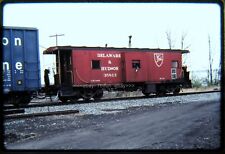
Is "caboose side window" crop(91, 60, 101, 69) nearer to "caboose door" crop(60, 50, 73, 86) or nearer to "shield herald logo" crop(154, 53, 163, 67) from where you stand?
"caboose door" crop(60, 50, 73, 86)

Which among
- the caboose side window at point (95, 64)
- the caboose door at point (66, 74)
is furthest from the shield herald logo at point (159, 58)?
the caboose side window at point (95, 64)

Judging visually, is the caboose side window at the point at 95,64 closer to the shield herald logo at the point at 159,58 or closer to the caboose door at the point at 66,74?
the caboose door at the point at 66,74

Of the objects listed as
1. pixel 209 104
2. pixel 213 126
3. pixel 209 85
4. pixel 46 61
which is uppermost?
pixel 46 61

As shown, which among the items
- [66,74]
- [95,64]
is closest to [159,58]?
[66,74]

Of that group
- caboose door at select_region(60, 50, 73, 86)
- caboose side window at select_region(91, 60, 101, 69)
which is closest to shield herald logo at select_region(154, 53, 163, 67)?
caboose door at select_region(60, 50, 73, 86)

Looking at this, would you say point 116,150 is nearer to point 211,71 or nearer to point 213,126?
point 213,126

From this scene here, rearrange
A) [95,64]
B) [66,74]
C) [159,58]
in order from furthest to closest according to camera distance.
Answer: [95,64] → [66,74] → [159,58]

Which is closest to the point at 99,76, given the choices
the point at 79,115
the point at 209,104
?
the point at 79,115

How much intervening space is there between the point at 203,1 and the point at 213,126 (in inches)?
38.9

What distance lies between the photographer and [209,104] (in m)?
2.53

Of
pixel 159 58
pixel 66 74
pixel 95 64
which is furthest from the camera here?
pixel 95 64

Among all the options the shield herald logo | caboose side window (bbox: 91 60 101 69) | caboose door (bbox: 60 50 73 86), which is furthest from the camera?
caboose side window (bbox: 91 60 101 69)

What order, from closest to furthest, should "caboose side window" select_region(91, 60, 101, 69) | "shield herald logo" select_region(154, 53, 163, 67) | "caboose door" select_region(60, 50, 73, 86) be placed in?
"shield herald logo" select_region(154, 53, 163, 67), "caboose door" select_region(60, 50, 73, 86), "caboose side window" select_region(91, 60, 101, 69)

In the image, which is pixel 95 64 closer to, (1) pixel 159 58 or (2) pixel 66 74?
(2) pixel 66 74
